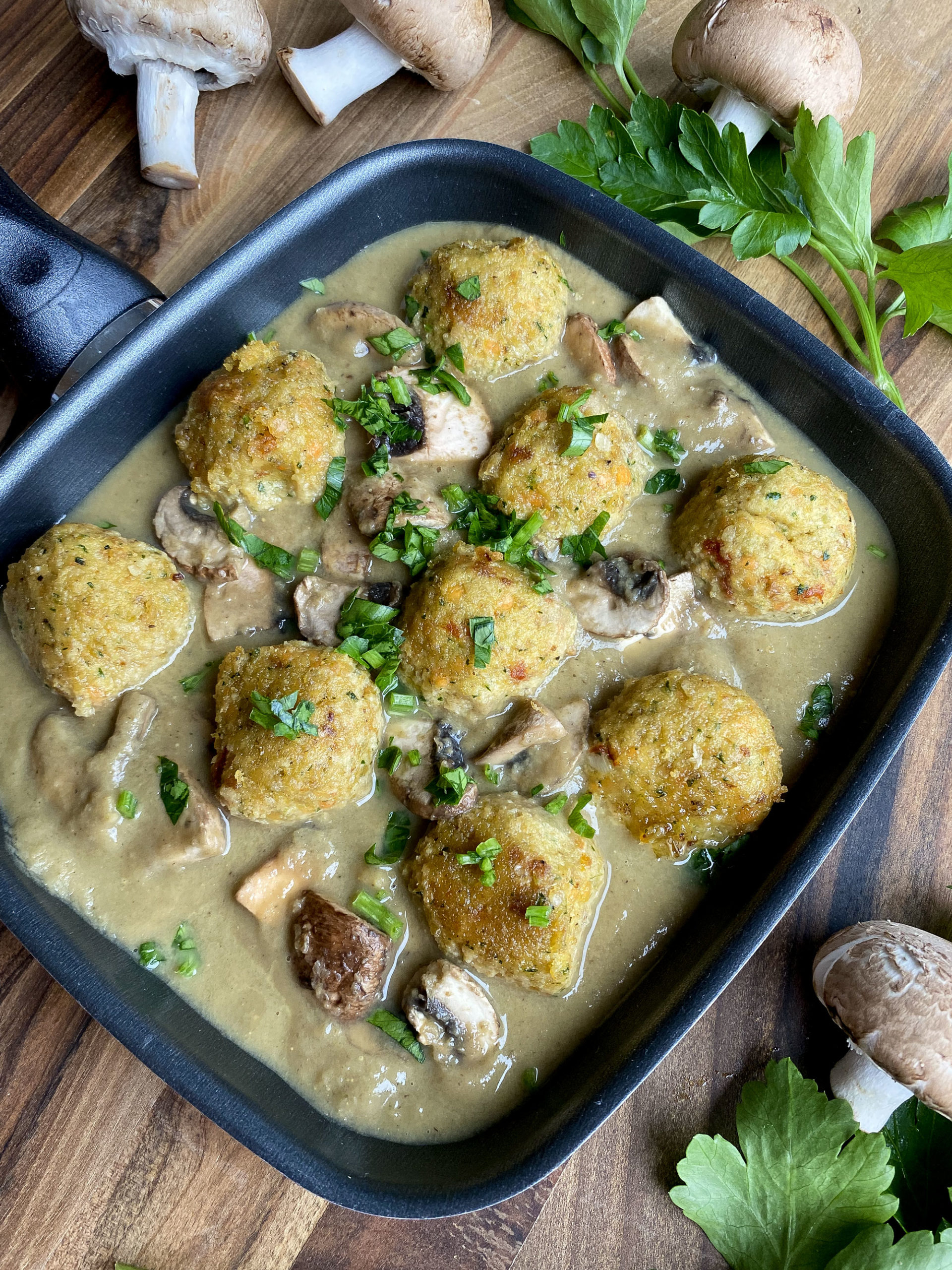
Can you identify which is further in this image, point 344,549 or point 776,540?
point 344,549

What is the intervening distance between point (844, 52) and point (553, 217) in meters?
1.08

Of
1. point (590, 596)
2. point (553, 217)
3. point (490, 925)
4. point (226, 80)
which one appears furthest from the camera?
point (226, 80)

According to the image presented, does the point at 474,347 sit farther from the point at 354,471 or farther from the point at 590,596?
the point at 590,596

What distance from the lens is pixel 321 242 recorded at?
2.90 metres

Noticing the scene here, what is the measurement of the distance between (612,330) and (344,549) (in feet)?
3.58

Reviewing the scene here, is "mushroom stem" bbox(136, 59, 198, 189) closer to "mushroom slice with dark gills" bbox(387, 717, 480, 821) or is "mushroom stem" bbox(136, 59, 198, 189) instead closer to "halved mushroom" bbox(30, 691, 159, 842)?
"halved mushroom" bbox(30, 691, 159, 842)

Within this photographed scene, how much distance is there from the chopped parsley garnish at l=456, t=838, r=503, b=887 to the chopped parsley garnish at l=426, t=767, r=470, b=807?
0.15 meters

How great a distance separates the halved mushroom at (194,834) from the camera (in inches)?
101

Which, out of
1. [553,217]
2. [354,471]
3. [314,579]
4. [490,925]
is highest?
[553,217]

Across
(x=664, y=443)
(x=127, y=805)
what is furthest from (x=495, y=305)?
(x=127, y=805)

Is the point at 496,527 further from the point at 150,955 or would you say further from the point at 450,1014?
the point at 150,955

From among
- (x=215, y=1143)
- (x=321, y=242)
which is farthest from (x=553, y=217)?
(x=215, y=1143)

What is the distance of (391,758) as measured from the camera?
8.75 feet

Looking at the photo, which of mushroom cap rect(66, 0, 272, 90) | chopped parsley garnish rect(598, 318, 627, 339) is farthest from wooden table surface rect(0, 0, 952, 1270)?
chopped parsley garnish rect(598, 318, 627, 339)
